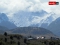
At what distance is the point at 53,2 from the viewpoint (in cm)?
8594

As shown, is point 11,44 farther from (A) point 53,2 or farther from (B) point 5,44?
(A) point 53,2

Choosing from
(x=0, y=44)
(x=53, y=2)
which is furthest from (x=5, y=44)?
(x=53, y=2)

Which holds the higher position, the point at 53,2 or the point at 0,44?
the point at 53,2

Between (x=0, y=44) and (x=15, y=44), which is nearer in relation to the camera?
(x=0, y=44)

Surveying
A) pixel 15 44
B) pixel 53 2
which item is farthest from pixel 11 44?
pixel 53 2

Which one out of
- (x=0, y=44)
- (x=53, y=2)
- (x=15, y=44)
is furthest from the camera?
(x=15, y=44)

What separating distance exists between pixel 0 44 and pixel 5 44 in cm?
436

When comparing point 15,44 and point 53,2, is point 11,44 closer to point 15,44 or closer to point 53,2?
point 15,44

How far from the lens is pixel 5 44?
15850cm

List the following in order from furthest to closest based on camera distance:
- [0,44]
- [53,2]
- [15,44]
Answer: [15,44], [0,44], [53,2]

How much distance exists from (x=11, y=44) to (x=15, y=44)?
3.27m

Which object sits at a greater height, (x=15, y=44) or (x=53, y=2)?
(x=53, y=2)

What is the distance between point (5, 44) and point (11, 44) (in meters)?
5.96

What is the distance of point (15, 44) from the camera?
165m
